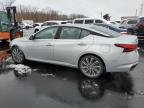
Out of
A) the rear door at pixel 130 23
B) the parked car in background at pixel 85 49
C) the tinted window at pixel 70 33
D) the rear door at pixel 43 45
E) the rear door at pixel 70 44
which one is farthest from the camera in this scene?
the rear door at pixel 130 23

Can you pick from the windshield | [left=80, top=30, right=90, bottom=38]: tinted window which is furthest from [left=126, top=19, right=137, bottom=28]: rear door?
[left=80, top=30, right=90, bottom=38]: tinted window

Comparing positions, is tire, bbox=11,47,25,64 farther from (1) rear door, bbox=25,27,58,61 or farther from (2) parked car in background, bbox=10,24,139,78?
(1) rear door, bbox=25,27,58,61

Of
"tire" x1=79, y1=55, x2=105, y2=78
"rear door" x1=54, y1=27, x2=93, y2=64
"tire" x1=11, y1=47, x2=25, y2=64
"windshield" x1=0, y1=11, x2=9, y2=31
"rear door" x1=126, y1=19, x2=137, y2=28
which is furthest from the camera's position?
"rear door" x1=126, y1=19, x2=137, y2=28

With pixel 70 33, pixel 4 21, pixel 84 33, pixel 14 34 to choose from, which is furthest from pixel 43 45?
pixel 4 21

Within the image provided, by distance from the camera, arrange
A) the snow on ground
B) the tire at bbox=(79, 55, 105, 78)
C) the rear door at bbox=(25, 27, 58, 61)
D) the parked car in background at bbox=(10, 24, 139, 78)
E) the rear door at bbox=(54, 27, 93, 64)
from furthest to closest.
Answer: the rear door at bbox=(25, 27, 58, 61)
the snow on ground
the rear door at bbox=(54, 27, 93, 64)
the tire at bbox=(79, 55, 105, 78)
the parked car in background at bbox=(10, 24, 139, 78)

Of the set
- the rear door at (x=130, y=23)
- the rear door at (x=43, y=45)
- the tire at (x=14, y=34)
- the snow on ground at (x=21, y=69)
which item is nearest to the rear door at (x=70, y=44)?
the rear door at (x=43, y=45)

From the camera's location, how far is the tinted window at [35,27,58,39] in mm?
6613

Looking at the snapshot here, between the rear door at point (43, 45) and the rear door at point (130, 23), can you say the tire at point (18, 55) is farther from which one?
the rear door at point (130, 23)

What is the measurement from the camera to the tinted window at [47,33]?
661 centimetres

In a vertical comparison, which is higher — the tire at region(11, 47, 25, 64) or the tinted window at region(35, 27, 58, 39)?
the tinted window at region(35, 27, 58, 39)

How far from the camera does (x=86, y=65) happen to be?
5.88m

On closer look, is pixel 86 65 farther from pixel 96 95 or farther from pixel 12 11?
pixel 12 11

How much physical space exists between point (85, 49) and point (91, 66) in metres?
0.51

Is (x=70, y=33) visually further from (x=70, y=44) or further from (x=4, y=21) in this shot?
(x=4, y=21)
